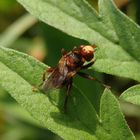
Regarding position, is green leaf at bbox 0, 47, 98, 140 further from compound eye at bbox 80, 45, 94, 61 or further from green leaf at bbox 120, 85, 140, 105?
compound eye at bbox 80, 45, 94, 61

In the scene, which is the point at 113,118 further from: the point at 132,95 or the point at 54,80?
the point at 54,80

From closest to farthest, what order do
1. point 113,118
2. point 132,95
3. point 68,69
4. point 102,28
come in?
point 113,118 < point 132,95 < point 102,28 < point 68,69

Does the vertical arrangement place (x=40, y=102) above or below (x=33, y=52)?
above

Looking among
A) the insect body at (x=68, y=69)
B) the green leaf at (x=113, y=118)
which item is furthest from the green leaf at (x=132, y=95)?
the insect body at (x=68, y=69)

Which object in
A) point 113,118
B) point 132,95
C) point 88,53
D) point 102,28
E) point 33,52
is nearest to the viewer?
point 113,118

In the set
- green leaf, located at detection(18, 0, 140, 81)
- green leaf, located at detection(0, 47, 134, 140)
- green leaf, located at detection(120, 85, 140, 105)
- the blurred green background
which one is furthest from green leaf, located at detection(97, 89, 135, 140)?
the blurred green background

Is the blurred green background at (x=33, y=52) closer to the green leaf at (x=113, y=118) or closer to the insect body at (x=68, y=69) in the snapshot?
the insect body at (x=68, y=69)

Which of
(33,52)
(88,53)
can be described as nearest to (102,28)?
(88,53)
